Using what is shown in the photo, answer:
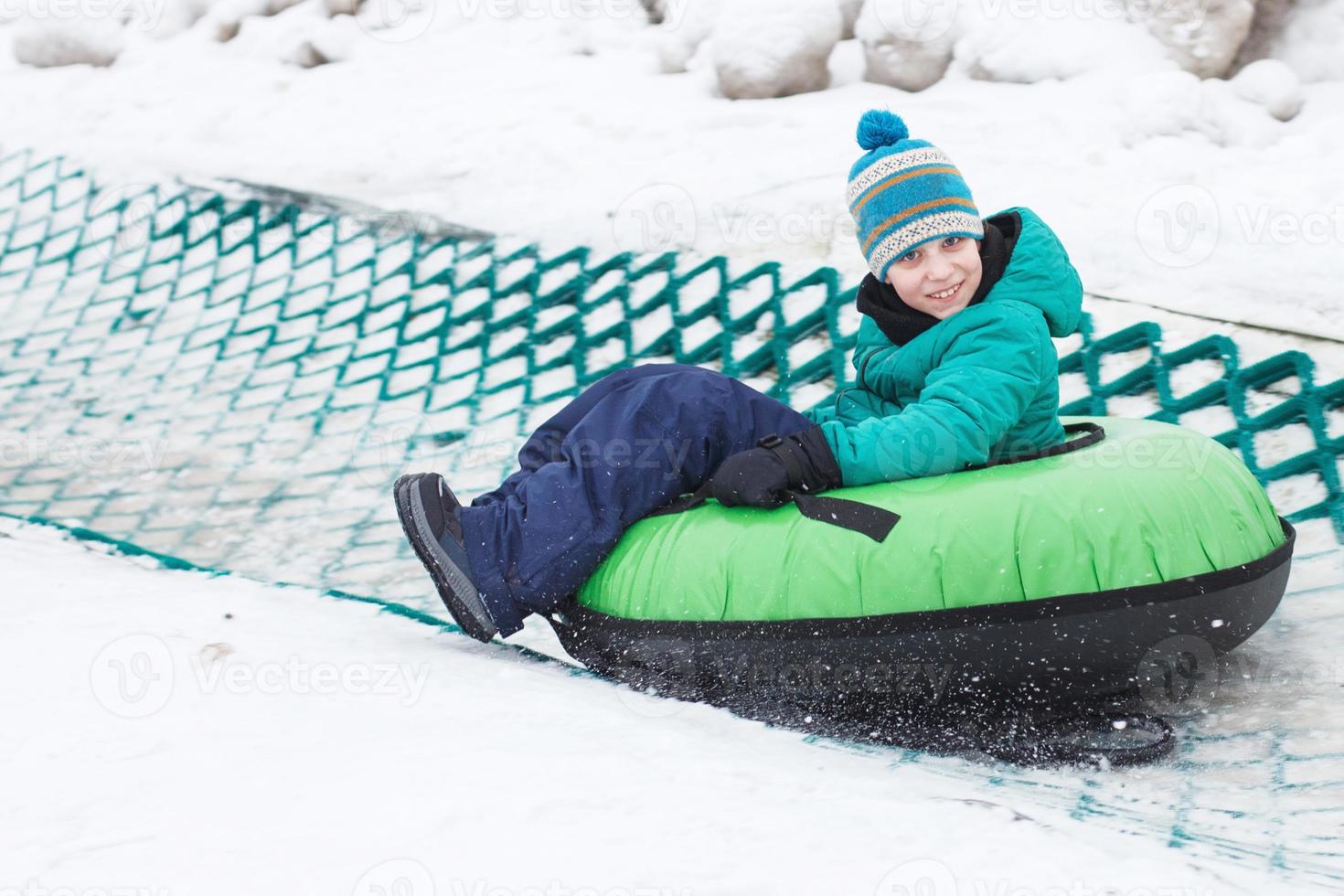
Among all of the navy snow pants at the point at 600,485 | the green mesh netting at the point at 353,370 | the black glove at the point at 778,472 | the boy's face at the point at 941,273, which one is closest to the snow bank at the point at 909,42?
the green mesh netting at the point at 353,370

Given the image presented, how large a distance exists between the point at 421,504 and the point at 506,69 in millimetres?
3119

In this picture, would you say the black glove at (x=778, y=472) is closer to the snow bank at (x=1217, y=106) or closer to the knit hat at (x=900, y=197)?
the knit hat at (x=900, y=197)

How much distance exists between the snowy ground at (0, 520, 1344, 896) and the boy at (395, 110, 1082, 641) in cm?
17

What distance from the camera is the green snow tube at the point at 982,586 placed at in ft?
4.94

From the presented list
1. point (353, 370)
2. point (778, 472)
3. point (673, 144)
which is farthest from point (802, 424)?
point (673, 144)

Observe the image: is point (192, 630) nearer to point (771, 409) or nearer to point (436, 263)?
point (771, 409)

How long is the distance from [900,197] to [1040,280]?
0.24 metres

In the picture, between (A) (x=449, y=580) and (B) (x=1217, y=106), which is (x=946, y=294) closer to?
(A) (x=449, y=580)

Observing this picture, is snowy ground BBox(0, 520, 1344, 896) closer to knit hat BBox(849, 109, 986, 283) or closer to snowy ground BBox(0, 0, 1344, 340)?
knit hat BBox(849, 109, 986, 283)

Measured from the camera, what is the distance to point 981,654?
1.52 metres

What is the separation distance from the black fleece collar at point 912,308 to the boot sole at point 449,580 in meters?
0.71

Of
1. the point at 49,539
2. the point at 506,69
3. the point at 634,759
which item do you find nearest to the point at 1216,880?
the point at 634,759

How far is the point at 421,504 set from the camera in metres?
1.80

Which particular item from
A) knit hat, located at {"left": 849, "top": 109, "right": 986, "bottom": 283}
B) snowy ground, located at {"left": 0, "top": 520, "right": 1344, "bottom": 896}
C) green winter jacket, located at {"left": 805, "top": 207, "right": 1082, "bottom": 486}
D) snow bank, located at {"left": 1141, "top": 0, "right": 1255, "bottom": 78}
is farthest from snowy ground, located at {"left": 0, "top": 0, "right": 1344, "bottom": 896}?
knit hat, located at {"left": 849, "top": 109, "right": 986, "bottom": 283}
